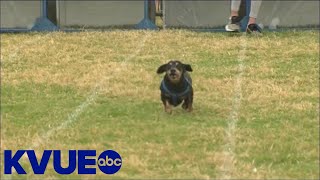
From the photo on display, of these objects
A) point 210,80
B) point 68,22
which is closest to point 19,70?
point 210,80

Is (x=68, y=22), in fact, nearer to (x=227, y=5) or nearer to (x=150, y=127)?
(x=227, y=5)

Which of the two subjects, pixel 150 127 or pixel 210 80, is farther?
pixel 210 80

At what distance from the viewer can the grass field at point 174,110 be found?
5.75m

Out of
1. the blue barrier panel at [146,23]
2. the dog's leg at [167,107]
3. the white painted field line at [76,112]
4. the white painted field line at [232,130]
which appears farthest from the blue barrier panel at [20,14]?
the dog's leg at [167,107]

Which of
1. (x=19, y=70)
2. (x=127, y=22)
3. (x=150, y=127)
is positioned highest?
(x=150, y=127)

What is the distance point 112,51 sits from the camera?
475 inches

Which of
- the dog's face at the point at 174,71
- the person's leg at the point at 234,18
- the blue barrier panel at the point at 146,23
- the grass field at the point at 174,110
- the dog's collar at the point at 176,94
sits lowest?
the blue barrier panel at the point at 146,23

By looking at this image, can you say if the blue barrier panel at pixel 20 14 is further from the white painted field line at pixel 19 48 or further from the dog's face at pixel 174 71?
the dog's face at pixel 174 71

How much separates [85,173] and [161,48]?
7.15m

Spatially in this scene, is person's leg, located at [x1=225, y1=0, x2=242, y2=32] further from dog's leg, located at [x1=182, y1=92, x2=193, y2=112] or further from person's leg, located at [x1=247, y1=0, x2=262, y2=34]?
dog's leg, located at [x1=182, y1=92, x2=193, y2=112]

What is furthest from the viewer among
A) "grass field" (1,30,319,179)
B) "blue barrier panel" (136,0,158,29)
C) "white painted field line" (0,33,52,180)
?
"blue barrier panel" (136,0,158,29)

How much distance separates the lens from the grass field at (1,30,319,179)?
5746 millimetres

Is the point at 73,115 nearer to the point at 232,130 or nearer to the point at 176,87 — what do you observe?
the point at 176,87

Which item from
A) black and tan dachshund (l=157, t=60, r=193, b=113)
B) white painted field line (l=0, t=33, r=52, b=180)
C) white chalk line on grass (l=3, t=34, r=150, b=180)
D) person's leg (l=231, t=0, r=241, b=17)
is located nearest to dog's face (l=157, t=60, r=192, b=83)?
black and tan dachshund (l=157, t=60, r=193, b=113)
